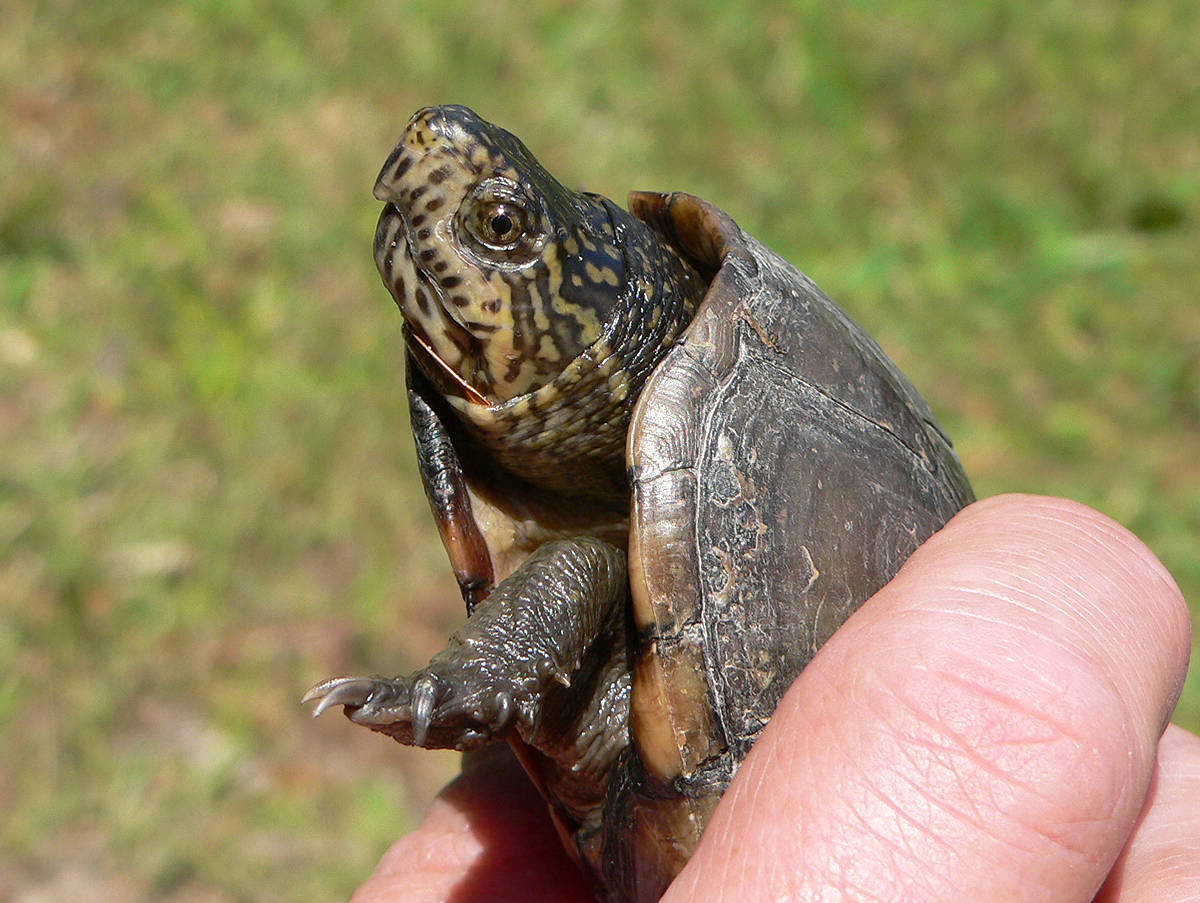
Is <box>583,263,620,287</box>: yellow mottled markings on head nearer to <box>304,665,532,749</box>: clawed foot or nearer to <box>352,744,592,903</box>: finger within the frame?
<box>304,665,532,749</box>: clawed foot

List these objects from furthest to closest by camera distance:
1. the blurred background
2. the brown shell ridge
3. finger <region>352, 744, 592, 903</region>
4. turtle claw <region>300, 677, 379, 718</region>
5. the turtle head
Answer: the blurred background → finger <region>352, 744, 592, 903</region> → the turtle head → the brown shell ridge → turtle claw <region>300, 677, 379, 718</region>

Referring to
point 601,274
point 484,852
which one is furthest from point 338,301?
point 601,274

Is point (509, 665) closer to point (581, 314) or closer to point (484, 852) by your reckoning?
point (581, 314)

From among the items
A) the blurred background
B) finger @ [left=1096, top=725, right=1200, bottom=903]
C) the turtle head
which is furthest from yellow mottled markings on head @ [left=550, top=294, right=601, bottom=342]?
the blurred background

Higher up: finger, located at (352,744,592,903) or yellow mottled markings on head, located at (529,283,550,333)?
yellow mottled markings on head, located at (529,283,550,333)

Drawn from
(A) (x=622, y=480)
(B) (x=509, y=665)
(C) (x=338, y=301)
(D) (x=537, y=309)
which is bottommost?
(B) (x=509, y=665)

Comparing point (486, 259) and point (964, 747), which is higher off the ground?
point (486, 259)
